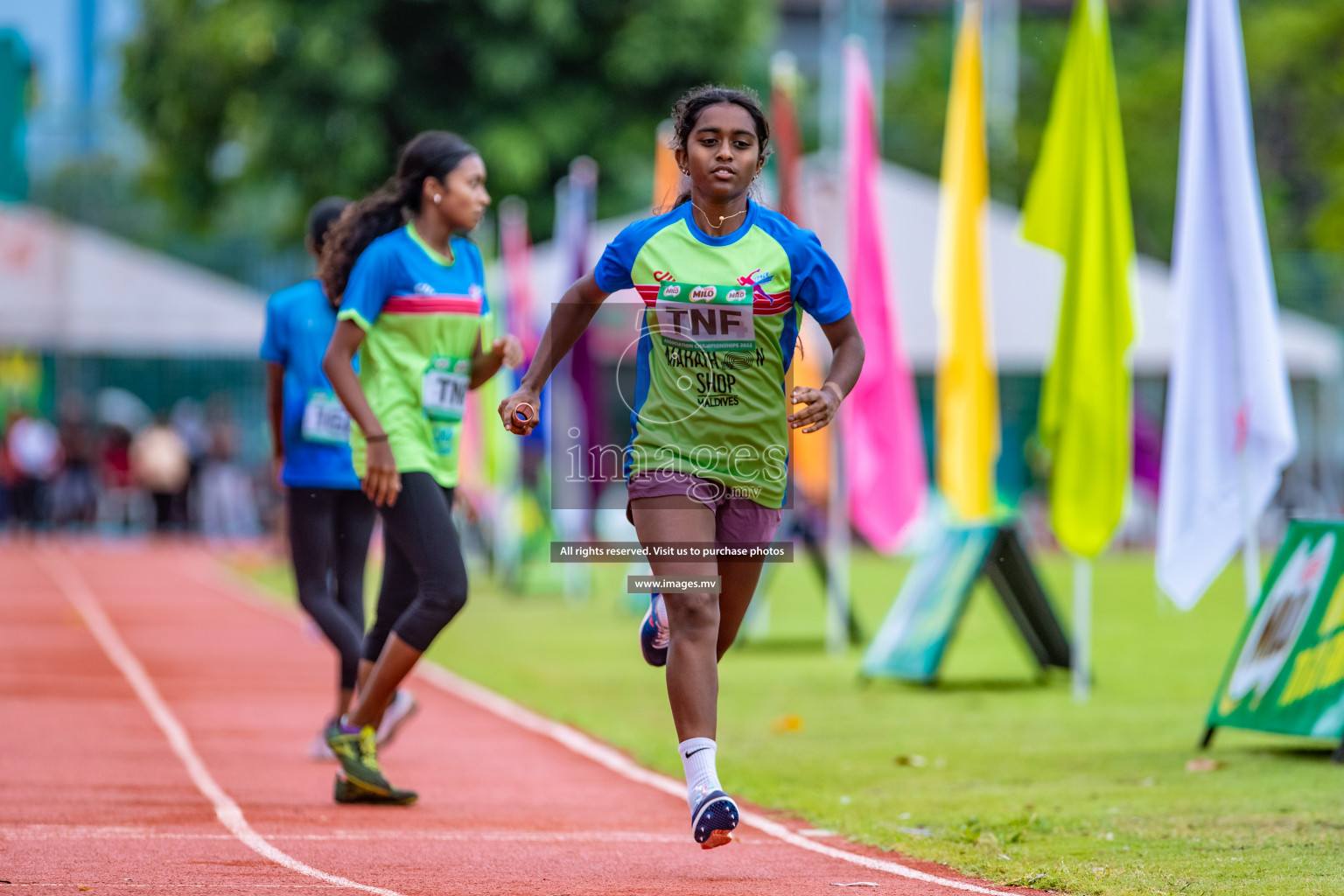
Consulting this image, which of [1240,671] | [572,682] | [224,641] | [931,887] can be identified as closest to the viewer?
[931,887]

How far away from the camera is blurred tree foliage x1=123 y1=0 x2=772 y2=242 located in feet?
112

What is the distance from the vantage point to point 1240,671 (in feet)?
26.4

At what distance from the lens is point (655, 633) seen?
231 inches

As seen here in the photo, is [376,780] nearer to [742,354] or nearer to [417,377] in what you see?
[417,377]

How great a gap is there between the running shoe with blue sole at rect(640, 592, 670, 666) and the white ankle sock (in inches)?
17.4

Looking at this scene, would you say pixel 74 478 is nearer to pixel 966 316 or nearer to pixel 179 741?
pixel 966 316

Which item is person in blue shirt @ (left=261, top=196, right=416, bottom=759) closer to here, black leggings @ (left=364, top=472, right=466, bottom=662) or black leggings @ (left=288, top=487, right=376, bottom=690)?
black leggings @ (left=288, top=487, right=376, bottom=690)

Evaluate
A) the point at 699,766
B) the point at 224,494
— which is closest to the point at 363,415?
the point at 699,766

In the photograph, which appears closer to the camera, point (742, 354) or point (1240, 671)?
point (742, 354)

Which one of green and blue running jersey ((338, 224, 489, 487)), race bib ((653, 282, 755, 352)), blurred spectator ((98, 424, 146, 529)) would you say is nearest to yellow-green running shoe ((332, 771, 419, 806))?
green and blue running jersey ((338, 224, 489, 487))

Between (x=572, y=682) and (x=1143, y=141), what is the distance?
122 feet

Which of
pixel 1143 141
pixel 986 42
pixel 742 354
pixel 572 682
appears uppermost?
pixel 986 42

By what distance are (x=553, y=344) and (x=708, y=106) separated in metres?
0.86

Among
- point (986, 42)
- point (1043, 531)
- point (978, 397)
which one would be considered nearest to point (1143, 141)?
point (986, 42)
